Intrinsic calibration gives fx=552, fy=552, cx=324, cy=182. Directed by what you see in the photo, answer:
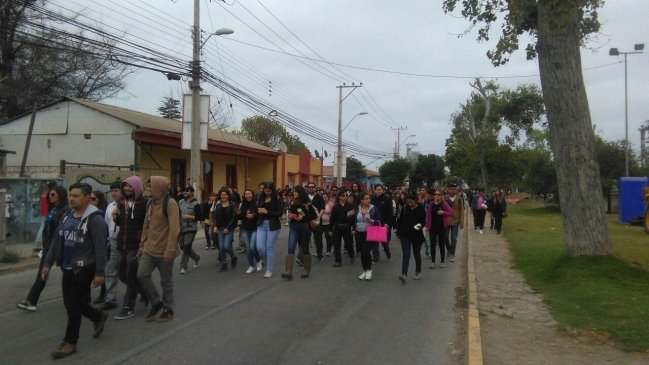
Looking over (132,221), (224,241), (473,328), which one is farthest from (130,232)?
(473,328)

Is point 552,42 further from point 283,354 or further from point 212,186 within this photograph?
point 212,186

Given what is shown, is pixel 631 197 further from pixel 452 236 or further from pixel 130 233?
pixel 130 233

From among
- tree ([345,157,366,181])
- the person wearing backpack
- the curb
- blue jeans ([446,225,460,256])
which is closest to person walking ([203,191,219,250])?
the person wearing backpack

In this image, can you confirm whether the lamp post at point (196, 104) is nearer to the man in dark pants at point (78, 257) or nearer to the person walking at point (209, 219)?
the person walking at point (209, 219)

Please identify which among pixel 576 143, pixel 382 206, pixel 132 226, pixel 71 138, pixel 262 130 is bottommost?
pixel 132 226

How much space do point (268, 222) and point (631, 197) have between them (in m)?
20.9

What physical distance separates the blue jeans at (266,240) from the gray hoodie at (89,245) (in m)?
4.34

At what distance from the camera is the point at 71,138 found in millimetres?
22188

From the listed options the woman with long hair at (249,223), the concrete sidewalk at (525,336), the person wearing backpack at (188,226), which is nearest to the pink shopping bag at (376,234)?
the concrete sidewalk at (525,336)

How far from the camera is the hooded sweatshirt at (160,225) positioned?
6523mm

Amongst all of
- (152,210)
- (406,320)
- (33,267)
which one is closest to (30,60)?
(33,267)

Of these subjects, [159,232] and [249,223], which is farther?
[249,223]

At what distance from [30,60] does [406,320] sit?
2796 cm

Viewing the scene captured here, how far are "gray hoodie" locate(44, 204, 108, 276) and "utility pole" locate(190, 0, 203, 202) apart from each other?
13593mm
